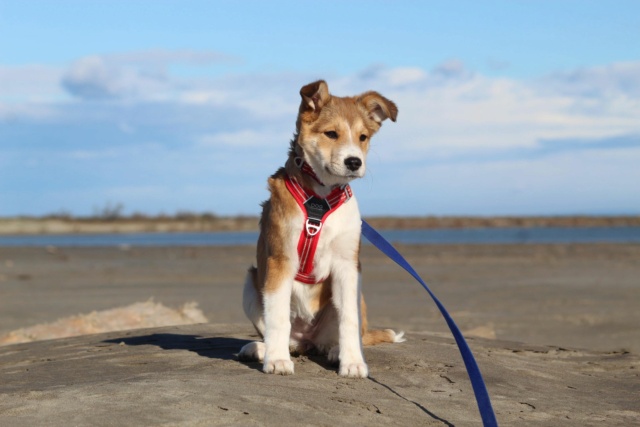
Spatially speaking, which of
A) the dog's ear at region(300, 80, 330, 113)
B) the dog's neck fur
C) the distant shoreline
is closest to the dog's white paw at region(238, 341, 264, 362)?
the dog's neck fur

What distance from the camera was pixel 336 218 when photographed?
20.9 feet

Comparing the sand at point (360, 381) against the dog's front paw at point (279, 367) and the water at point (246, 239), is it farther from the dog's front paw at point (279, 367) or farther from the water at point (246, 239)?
the water at point (246, 239)

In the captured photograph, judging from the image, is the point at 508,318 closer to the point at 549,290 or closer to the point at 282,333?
the point at 549,290

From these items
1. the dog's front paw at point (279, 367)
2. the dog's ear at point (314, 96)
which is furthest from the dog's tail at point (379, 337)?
the dog's ear at point (314, 96)

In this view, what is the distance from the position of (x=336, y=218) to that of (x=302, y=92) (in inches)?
38.7

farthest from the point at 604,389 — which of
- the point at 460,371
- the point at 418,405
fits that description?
the point at 418,405

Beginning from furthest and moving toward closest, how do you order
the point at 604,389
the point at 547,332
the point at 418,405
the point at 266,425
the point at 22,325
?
the point at 22,325 → the point at 547,332 → the point at 604,389 → the point at 418,405 → the point at 266,425

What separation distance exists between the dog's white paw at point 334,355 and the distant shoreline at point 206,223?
65884 mm

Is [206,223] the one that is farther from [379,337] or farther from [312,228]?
[312,228]

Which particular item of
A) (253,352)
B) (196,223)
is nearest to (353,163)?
(253,352)

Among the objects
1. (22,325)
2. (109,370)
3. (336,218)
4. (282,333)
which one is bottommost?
(22,325)

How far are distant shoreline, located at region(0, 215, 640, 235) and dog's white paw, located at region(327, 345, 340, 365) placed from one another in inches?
2594

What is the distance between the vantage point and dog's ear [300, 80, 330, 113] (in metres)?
6.34

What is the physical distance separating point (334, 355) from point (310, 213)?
1247 millimetres
